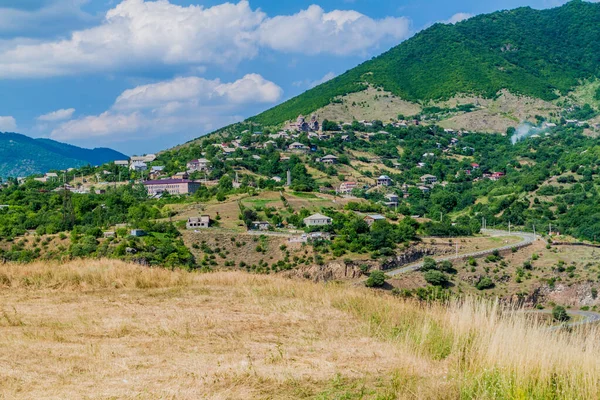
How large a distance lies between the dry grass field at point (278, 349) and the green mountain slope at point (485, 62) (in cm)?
11724

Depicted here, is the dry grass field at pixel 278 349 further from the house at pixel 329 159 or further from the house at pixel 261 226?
the house at pixel 329 159

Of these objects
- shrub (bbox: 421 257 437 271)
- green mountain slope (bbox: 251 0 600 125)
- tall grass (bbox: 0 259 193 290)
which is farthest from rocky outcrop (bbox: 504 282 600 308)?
green mountain slope (bbox: 251 0 600 125)

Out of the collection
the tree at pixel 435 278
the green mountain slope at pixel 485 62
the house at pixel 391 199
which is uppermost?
the green mountain slope at pixel 485 62

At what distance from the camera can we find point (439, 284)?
4078 cm

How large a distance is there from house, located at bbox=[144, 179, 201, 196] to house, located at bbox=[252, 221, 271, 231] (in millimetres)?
18319

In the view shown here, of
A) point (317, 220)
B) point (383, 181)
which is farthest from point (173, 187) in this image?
point (383, 181)

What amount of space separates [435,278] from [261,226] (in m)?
15.8

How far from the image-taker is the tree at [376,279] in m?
38.4

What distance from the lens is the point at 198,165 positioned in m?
77.8

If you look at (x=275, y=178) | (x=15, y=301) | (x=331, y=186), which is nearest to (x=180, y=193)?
(x=275, y=178)

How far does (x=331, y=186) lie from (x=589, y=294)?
3668cm

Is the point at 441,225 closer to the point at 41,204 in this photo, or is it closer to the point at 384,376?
the point at 41,204

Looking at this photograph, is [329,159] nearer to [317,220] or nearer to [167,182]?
[167,182]

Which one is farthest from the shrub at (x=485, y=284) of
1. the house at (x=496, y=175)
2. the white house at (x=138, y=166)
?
the white house at (x=138, y=166)
